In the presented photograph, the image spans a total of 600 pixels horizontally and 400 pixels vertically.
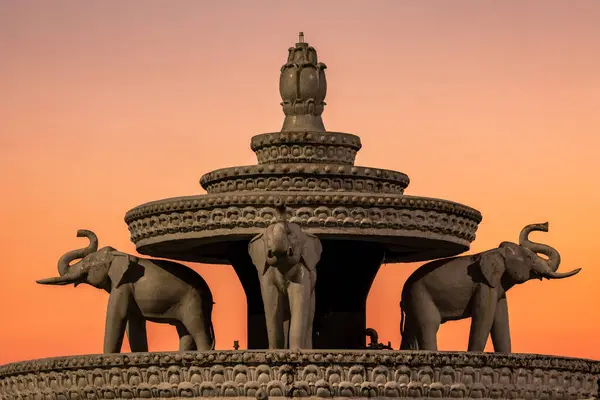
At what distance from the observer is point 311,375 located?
4312 cm

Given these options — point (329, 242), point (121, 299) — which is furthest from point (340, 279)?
point (121, 299)

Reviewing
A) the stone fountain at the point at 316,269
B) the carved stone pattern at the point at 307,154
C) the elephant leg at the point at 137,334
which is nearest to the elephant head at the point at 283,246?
the stone fountain at the point at 316,269

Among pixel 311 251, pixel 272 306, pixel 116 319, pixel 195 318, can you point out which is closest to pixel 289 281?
pixel 272 306

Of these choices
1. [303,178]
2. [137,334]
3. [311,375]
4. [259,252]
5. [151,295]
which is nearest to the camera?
[311,375]

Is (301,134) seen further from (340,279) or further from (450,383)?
(450,383)

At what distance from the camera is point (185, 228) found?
4634cm

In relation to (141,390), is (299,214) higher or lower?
higher

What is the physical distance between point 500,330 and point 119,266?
22.7 ft

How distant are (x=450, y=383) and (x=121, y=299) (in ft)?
23.3

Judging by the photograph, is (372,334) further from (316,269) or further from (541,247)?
(541,247)

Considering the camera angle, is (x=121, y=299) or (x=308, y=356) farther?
(x=121, y=299)

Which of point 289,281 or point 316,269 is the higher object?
point 316,269

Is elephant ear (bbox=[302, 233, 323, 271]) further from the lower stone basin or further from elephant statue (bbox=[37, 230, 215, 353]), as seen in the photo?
elephant statue (bbox=[37, 230, 215, 353])

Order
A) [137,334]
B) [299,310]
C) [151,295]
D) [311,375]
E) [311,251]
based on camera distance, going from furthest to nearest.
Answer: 1. [137,334]
2. [151,295]
3. [311,251]
4. [299,310]
5. [311,375]
